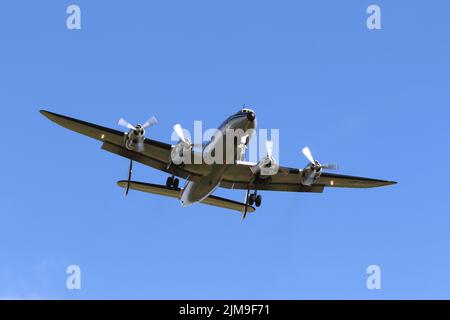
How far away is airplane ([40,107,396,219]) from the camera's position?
3838 cm

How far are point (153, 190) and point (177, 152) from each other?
10.9 ft

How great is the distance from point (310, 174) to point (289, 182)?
2893 millimetres

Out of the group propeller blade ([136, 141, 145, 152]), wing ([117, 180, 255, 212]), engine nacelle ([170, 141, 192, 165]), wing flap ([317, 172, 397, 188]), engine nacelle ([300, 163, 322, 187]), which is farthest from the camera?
wing flap ([317, 172, 397, 188])

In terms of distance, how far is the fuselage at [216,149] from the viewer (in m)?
37.5

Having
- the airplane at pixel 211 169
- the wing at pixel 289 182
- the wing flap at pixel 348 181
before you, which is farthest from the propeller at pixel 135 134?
the wing flap at pixel 348 181

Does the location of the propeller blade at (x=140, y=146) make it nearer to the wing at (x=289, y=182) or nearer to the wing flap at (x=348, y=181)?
the wing at (x=289, y=182)

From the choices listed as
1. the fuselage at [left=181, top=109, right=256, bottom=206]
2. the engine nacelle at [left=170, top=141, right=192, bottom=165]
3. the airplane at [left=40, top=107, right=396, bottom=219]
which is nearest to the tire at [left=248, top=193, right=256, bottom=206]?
the airplane at [left=40, top=107, right=396, bottom=219]

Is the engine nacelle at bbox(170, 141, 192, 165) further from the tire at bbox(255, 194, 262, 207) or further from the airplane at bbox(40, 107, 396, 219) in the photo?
the tire at bbox(255, 194, 262, 207)

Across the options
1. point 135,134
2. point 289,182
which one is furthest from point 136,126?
point 289,182

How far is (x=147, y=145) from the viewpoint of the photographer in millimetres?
40312

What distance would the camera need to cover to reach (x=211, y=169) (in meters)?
39.9

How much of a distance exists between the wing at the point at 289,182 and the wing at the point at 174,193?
1.26 m

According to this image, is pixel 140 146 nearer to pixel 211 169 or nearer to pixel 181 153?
pixel 181 153
